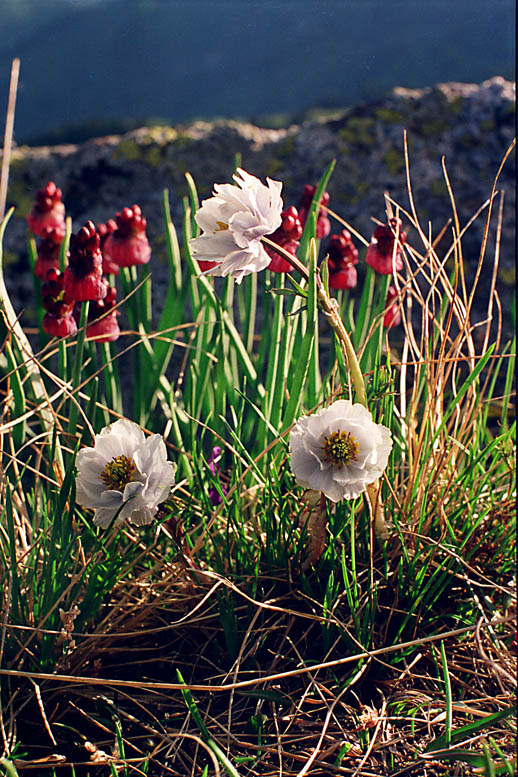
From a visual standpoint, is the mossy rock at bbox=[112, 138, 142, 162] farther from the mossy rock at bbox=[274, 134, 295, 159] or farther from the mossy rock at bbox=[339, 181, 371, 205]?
the mossy rock at bbox=[339, 181, 371, 205]

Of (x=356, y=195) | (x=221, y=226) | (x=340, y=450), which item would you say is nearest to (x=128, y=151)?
(x=356, y=195)

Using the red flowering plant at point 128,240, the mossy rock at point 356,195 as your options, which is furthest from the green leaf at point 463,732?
the mossy rock at point 356,195

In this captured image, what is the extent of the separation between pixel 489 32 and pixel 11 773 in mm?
2121

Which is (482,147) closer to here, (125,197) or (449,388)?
(449,388)

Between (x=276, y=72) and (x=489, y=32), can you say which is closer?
(x=489, y=32)

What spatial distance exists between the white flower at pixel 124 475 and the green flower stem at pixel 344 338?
29cm

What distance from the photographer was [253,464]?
1006mm

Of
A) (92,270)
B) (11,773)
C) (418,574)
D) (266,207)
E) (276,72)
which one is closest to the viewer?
(11,773)

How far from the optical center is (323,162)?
82.9 inches

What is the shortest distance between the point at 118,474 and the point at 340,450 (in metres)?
0.32

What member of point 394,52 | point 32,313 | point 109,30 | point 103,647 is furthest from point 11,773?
point 394,52

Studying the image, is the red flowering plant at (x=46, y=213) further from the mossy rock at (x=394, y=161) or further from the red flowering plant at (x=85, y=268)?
the mossy rock at (x=394, y=161)

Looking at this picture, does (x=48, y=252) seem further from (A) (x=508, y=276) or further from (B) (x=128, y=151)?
(A) (x=508, y=276)

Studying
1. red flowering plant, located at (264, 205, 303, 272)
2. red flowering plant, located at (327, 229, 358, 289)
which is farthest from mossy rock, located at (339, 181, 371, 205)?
red flowering plant, located at (264, 205, 303, 272)
